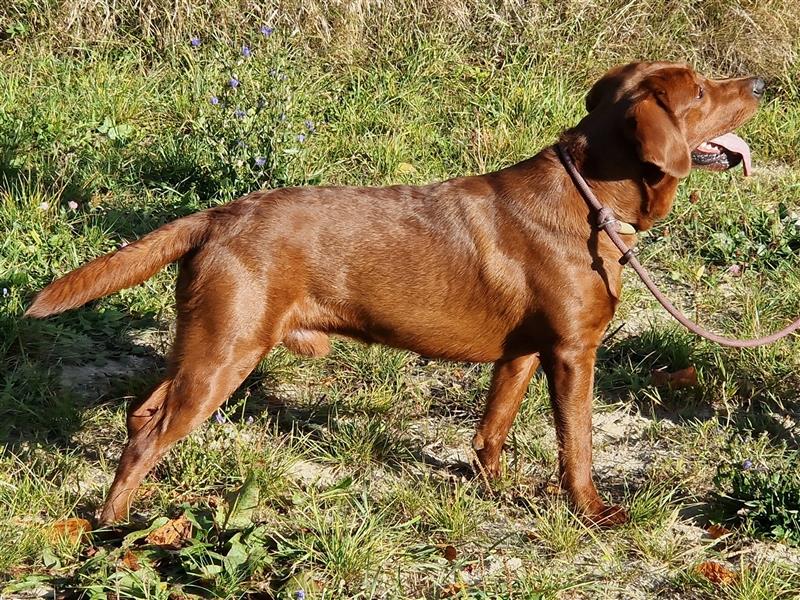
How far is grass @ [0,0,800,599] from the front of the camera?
146 inches

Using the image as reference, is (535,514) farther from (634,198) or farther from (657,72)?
(657,72)

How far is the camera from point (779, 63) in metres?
7.91

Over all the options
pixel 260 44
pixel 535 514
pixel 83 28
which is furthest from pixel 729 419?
pixel 83 28

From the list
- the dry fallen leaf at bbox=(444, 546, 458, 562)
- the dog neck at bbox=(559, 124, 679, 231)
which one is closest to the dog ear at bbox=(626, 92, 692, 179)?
the dog neck at bbox=(559, 124, 679, 231)

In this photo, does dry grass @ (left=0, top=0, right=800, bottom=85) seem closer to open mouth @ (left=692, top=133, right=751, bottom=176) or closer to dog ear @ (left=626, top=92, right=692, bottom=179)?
open mouth @ (left=692, top=133, right=751, bottom=176)

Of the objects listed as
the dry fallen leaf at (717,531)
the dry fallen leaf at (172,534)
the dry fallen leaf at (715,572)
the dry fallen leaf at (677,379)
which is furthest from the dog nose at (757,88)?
the dry fallen leaf at (172,534)

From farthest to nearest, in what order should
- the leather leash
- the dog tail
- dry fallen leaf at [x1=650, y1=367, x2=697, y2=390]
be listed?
dry fallen leaf at [x1=650, y1=367, x2=697, y2=390]
the leather leash
the dog tail

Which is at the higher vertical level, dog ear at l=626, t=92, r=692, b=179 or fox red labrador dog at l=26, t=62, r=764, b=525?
dog ear at l=626, t=92, r=692, b=179

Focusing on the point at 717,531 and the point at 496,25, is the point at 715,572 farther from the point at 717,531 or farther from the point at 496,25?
the point at 496,25

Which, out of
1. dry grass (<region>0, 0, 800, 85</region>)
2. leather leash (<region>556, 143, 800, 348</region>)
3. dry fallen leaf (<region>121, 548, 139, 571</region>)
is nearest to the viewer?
dry fallen leaf (<region>121, 548, 139, 571</region>)

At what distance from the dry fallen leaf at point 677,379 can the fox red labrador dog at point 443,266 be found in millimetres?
1036

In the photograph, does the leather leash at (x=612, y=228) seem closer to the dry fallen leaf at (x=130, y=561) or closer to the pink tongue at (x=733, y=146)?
the pink tongue at (x=733, y=146)

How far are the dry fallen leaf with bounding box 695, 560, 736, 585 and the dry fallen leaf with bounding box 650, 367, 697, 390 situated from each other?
4.42ft

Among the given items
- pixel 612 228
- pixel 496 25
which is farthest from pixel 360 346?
pixel 496 25
